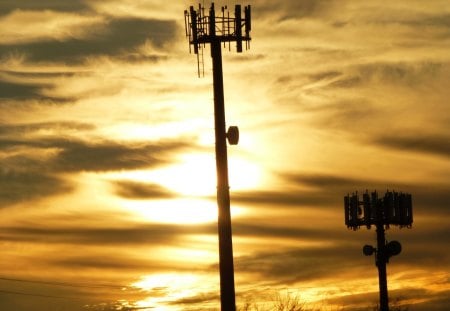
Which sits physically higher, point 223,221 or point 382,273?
point 382,273

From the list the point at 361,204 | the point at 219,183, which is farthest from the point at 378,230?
the point at 219,183

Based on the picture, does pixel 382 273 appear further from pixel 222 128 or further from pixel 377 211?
pixel 222 128

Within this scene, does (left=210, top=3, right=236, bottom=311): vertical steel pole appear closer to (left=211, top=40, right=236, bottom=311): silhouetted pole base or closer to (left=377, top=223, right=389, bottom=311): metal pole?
(left=211, top=40, right=236, bottom=311): silhouetted pole base

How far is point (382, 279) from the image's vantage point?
312ft

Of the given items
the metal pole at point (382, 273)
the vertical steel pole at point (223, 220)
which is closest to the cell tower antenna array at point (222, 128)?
the vertical steel pole at point (223, 220)

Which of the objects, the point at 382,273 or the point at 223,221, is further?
the point at 382,273

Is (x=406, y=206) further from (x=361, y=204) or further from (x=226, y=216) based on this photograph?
(x=226, y=216)

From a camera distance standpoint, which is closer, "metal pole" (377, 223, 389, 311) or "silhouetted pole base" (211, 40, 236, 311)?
"silhouetted pole base" (211, 40, 236, 311)

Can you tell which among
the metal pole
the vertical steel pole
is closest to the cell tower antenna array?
the vertical steel pole

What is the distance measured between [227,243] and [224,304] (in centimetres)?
313

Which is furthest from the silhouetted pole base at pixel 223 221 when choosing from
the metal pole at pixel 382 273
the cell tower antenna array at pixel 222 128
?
the metal pole at pixel 382 273

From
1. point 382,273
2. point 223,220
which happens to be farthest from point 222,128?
point 382,273

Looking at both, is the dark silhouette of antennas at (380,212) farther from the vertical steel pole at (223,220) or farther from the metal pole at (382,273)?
the vertical steel pole at (223,220)

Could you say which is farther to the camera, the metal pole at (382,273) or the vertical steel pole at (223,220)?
the metal pole at (382,273)
